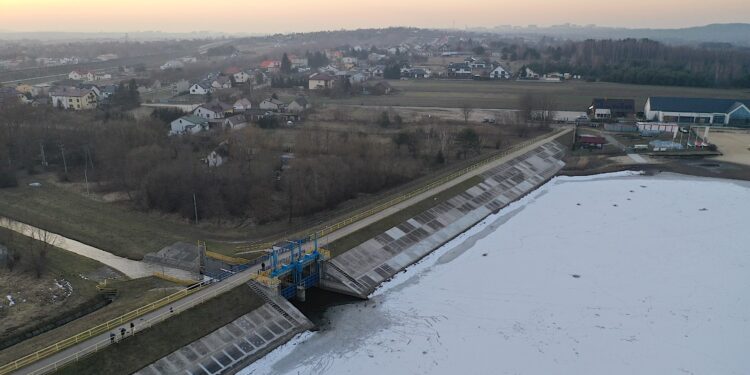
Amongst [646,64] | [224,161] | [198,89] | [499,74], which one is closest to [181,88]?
[198,89]

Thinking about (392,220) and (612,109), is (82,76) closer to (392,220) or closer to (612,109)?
(612,109)

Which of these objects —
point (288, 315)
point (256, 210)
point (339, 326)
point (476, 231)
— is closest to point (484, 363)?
point (339, 326)

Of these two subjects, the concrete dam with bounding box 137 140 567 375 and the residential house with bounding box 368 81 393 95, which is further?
the residential house with bounding box 368 81 393 95

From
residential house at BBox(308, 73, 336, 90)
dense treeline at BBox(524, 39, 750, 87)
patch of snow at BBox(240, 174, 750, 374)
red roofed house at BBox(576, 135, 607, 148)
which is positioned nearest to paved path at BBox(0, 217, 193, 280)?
patch of snow at BBox(240, 174, 750, 374)

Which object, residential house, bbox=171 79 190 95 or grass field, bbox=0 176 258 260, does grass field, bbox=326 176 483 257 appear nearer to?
grass field, bbox=0 176 258 260

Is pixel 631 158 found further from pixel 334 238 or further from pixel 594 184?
pixel 334 238

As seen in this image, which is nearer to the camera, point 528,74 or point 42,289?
point 42,289
